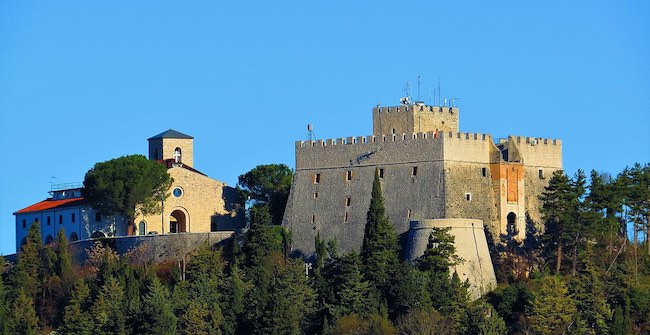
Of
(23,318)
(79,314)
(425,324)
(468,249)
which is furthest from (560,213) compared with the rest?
(23,318)

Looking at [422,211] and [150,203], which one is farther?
→ [150,203]

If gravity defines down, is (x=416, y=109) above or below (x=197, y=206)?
above

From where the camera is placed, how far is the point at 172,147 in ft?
329

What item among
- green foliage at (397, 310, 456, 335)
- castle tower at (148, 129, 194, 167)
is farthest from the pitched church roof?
green foliage at (397, 310, 456, 335)

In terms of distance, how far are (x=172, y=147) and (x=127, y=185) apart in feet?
26.7

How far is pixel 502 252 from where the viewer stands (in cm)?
8431

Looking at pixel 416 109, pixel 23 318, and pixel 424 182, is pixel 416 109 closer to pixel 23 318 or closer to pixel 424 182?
pixel 424 182

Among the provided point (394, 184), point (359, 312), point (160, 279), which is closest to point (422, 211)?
point (394, 184)

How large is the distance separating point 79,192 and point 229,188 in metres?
8.70

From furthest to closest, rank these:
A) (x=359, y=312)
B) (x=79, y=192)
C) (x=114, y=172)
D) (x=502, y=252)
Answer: (x=79, y=192) → (x=114, y=172) → (x=502, y=252) → (x=359, y=312)

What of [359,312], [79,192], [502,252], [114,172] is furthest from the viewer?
[79,192]

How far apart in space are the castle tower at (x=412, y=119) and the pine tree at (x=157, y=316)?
45.8 ft

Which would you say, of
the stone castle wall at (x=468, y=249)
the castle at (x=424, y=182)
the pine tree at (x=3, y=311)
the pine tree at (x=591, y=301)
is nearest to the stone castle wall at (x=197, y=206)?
the castle at (x=424, y=182)

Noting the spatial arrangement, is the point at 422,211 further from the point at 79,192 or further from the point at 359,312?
the point at 79,192
